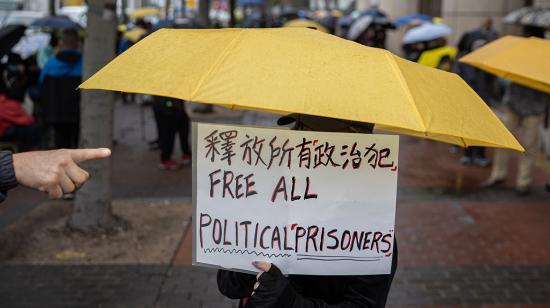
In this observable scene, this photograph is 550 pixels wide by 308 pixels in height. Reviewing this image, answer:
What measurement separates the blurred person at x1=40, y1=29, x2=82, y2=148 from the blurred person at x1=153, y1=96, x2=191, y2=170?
4.09 ft

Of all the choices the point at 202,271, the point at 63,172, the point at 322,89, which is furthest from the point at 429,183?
the point at 63,172

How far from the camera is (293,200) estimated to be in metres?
2.28

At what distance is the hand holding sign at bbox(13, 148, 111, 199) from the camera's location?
1.71 metres

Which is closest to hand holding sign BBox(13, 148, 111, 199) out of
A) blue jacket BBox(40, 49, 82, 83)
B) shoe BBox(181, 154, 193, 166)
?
blue jacket BBox(40, 49, 82, 83)

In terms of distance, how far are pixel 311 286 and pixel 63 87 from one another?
620 cm

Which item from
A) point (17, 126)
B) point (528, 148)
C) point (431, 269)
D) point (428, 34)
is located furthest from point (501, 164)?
point (17, 126)

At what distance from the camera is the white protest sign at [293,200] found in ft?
7.45

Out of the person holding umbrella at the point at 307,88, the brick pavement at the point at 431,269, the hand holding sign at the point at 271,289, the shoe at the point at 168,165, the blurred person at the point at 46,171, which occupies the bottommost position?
the shoe at the point at 168,165

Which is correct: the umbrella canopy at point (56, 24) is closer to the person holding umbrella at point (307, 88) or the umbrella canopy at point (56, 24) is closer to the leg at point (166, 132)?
the leg at point (166, 132)

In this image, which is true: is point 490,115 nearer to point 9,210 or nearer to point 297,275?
point 297,275

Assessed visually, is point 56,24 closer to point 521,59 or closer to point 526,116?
point 526,116

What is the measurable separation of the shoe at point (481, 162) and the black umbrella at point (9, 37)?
6.71m

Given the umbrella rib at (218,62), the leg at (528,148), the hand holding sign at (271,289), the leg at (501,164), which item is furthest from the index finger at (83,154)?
the leg at (501,164)

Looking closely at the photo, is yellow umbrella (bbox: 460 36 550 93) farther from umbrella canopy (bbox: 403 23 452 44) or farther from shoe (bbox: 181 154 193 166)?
umbrella canopy (bbox: 403 23 452 44)
